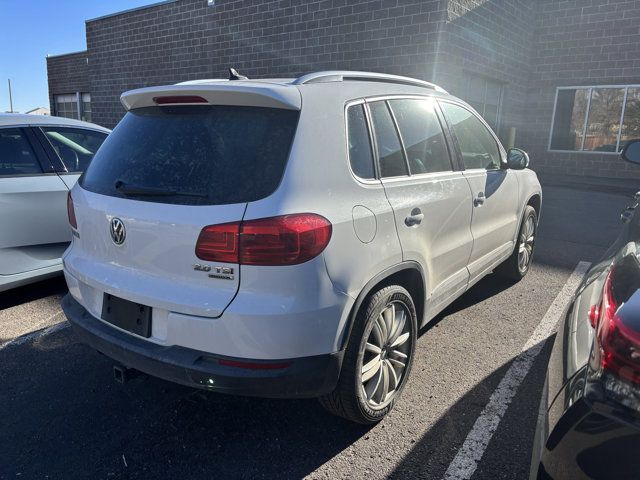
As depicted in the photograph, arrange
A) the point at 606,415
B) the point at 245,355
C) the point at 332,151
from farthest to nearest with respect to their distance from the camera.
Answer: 1. the point at 332,151
2. the point at 245,355
3. the point at 606,415

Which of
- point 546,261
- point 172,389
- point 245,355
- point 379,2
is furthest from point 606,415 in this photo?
point 379,2

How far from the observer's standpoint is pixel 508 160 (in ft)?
14.1

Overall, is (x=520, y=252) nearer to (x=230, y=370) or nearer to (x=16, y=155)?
(x=230, y=370)

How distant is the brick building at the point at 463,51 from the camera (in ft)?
34.6

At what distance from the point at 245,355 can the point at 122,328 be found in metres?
0.72

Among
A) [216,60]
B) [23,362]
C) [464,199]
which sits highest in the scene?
[216,60]

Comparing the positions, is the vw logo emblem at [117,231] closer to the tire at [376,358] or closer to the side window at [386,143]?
the tire at [376,358]

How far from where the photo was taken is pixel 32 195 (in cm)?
410

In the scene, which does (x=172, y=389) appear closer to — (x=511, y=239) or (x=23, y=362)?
(x=23, y=362)

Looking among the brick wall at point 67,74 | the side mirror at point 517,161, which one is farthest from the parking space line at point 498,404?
the brick wall at point 67,74

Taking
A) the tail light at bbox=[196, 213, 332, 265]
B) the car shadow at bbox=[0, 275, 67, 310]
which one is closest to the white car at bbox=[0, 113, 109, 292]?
the car shadow at bbox=[0, 275, 67, 310]

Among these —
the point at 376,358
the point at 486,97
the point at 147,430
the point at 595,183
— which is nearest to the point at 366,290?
the point at 376,358

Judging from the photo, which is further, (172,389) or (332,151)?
(172,389)

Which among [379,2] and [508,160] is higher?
[379,2]
